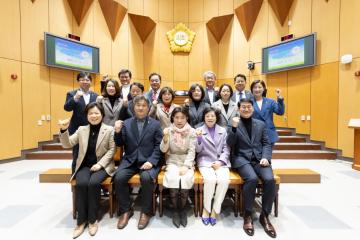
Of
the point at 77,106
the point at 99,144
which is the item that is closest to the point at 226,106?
the point at 99,144

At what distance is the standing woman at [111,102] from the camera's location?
2.85 m

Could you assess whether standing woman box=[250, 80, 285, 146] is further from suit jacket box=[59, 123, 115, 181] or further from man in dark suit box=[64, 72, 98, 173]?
man in dark suit box=[64, 72, 98, 173]

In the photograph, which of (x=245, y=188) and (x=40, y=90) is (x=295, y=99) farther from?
(x=40, y=90)

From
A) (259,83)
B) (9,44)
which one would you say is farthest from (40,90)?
(259,83)

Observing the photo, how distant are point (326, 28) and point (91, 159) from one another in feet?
20.7

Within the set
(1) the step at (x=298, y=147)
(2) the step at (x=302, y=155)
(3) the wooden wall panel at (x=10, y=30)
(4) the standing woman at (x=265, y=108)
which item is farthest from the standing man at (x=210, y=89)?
(3) the wooden wall panel at (x=10, y=30)

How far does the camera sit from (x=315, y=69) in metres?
6.04

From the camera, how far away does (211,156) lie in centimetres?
261

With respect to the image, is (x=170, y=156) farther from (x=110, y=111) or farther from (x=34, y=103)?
(x=34, y=103)

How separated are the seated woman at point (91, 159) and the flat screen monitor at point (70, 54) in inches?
174

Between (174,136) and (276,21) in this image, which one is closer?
(174,136)

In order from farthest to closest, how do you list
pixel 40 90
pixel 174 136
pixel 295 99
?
pixel 295 99
pixel 40 90
pixel 174 136

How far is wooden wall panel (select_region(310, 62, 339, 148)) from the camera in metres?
5.52

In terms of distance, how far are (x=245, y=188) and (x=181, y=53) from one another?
24.6ft
